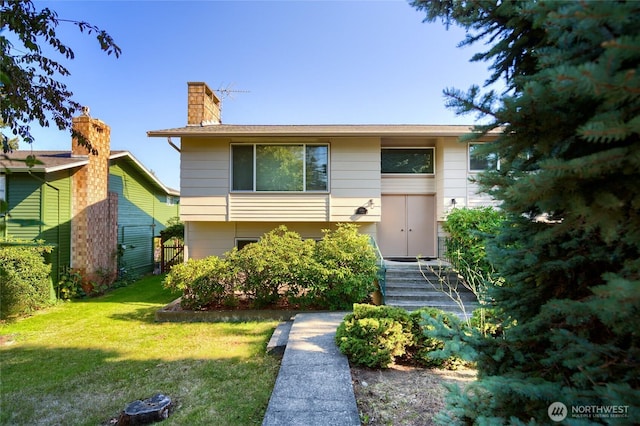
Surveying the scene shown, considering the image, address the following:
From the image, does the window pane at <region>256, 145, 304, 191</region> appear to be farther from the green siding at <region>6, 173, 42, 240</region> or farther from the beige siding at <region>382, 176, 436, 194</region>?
the green siding at <region>6, 173, 42, 240</region>

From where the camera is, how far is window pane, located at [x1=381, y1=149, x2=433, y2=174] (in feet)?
33.5

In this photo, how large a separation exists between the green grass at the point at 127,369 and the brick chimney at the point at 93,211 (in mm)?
2761

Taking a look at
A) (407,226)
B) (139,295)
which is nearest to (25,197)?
(139,295)

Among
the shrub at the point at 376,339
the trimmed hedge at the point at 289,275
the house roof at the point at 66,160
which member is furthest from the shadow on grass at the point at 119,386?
the house roof at the point at 66,160

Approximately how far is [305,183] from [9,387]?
715 centimetres

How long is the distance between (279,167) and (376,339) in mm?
6269

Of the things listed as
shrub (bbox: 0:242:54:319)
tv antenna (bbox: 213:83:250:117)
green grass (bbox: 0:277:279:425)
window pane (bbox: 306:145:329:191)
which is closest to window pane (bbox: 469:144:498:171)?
green grass (bbox: 0:277:279:425)

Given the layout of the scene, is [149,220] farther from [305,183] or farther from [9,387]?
[9,387]

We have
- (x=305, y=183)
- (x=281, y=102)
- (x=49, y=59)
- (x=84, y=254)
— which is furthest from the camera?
(x=281, y=102)

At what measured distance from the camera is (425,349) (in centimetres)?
439

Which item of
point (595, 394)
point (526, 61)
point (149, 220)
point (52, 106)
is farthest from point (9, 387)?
point (149, 220)

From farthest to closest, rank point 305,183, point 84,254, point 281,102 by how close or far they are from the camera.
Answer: point 281,102, point 84,254, point 305,183

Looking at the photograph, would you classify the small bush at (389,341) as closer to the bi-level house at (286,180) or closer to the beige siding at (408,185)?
the bi-level house at (286,180)

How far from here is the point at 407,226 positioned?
33.3 feet
